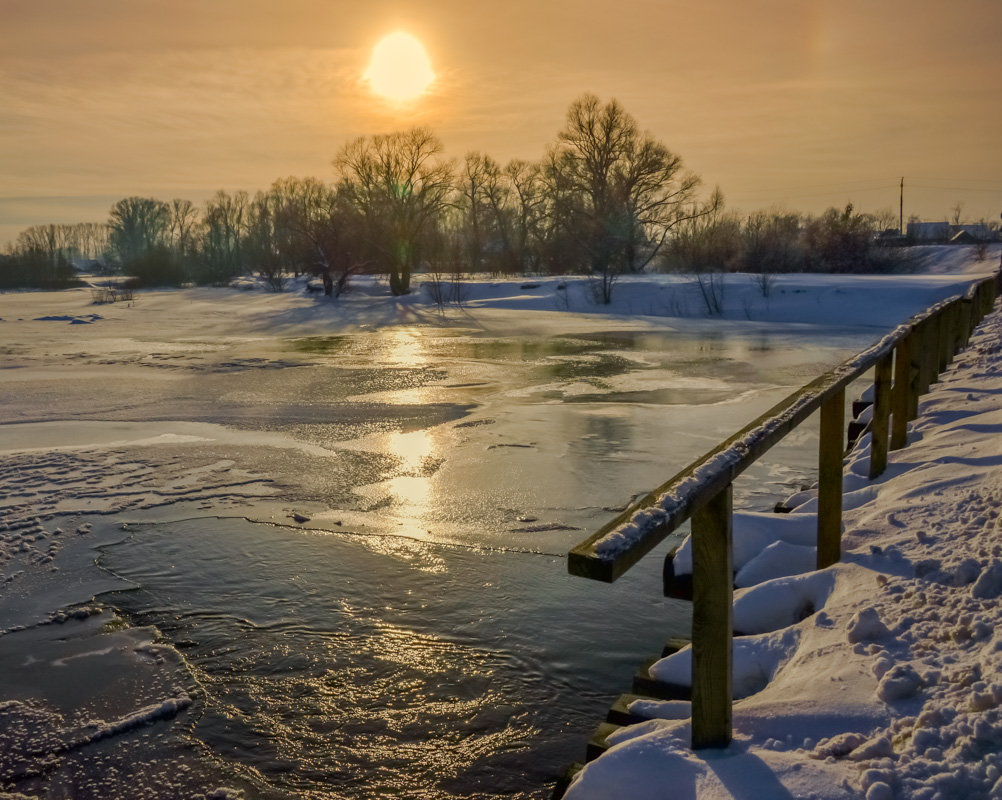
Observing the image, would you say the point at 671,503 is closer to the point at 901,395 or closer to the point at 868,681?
the point at 868,681

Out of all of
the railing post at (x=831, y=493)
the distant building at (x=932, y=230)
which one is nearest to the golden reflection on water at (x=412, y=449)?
the railing post at (x=831, y=493)

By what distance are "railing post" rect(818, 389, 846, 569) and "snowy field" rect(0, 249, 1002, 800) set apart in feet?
0.53

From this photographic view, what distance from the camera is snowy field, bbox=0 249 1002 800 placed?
3.26m

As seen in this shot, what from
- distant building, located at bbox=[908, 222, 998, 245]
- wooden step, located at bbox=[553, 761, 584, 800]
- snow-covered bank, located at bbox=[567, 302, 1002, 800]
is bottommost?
wooden step, located at bbox=[553, 761, 584, 800]

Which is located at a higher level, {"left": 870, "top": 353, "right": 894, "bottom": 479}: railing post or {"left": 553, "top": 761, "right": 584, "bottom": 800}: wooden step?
{"left": 870, "top": 353, "right": 894, "bottom": 479}: railing post

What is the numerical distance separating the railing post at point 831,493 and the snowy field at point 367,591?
163mm

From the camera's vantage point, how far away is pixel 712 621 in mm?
2277

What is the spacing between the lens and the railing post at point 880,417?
187 inches

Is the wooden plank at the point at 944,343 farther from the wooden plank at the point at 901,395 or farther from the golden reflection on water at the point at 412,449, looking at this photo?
the golden reflection on water at the point at 412,449

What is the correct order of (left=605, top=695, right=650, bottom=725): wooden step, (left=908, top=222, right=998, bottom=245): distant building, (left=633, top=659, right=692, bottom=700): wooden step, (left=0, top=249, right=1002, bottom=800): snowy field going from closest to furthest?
1. (left=605, top=695, right=650, bottom=725): wooden step
2. (left=633, top=659, right=692, bottom=700): wooden step
3. (left=0, top=249, right=1002, bottom=800): snowy field
4. (left=908, top=222, right=998, bottom=245): distant building

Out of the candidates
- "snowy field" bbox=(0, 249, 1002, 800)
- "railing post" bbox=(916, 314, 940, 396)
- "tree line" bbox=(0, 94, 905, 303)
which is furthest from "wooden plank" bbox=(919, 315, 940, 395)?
"tree line" bbox=(0, 94, 905, 303)

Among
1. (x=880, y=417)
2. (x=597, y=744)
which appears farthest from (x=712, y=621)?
(x=880, y=417)

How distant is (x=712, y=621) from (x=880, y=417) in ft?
9.74

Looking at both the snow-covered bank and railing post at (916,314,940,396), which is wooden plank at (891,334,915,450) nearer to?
railing post at (916,314,940,396)
